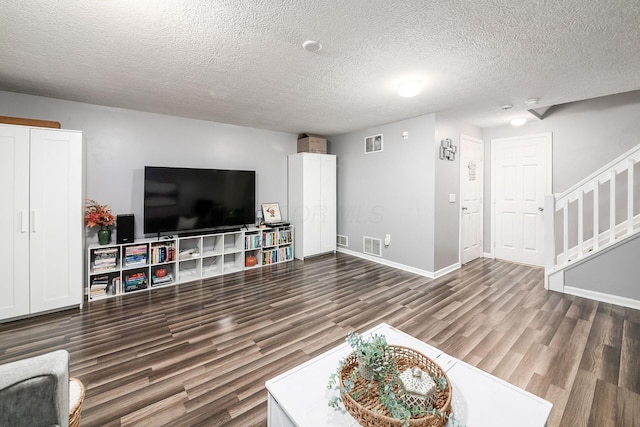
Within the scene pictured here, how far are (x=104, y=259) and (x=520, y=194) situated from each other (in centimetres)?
620

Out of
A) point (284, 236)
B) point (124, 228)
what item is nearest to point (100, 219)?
point (124, 228)

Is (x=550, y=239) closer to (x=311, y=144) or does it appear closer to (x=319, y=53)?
(x=319, y=53)

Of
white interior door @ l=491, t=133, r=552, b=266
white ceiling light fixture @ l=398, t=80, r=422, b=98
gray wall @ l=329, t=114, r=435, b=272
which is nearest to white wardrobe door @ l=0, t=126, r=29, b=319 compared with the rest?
white ceiling light fixture @ l=398, t=80, r=422, b=98

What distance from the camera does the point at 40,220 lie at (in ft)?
8.86

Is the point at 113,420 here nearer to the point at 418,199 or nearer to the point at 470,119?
the point at 418,199

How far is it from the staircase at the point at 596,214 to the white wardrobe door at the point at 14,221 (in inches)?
232

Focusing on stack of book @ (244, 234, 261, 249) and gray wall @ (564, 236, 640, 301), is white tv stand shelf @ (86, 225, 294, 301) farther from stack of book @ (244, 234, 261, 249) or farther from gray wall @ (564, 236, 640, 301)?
gray wall @ (564, 236, 640, 301)

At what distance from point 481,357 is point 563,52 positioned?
248 cm

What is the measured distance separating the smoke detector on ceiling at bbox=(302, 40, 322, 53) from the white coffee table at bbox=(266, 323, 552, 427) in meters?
2.09

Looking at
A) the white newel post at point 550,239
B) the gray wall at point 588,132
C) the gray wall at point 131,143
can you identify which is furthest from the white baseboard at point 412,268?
the gray wall at point 131,143

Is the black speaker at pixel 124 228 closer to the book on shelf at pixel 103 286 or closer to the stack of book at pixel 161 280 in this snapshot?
the book on shelf at pixel 103 286

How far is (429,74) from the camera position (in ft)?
8.29

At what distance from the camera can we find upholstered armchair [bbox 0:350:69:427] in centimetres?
86

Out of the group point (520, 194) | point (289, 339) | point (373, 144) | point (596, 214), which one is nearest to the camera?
point (289, 339)
